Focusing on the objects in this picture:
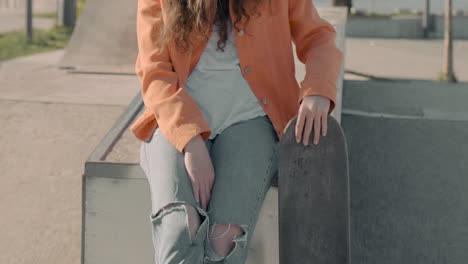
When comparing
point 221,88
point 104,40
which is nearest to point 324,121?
point 221,88

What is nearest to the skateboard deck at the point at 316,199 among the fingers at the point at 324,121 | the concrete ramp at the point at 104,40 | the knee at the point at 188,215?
the fingers at the point at 324,121

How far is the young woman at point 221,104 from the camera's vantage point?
2209 millimetres

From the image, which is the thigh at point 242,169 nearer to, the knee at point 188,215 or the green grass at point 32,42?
the knee at point 188,215

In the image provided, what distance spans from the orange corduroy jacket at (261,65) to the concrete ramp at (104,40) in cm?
502

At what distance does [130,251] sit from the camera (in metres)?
3.01

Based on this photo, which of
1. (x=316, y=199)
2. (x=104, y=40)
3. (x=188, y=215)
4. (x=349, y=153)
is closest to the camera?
→ (x=188, y=215)

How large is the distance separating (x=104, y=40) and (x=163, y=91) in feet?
19.3

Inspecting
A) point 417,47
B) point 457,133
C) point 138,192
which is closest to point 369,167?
point 457,133

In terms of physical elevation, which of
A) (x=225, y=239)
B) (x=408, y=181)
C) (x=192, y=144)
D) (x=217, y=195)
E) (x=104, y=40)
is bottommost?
(x=104, y=40)

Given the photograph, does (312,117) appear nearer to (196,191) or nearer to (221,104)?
(221,104)

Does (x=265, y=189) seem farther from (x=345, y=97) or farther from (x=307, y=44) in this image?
(x=345, y=97)

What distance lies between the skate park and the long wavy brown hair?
0.70 meters

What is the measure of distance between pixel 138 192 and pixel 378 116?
2.87 m

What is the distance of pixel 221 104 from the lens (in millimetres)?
2447
